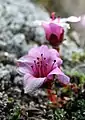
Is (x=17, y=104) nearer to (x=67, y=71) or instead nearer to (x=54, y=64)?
(x=54, y=64)

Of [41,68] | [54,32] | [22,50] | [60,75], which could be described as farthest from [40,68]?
[22,50]

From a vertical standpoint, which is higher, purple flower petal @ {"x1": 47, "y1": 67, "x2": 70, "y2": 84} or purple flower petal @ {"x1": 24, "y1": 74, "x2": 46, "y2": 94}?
purple flower petal @ {"x1": 47, "y1": 67, "x2": 70, "y2": 84}

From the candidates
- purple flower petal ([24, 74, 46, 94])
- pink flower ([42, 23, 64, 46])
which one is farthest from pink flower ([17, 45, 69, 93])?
pink flower ([42, 23, 64, 46])

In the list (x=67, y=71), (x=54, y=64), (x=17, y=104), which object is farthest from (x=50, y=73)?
(x=67, y=71)

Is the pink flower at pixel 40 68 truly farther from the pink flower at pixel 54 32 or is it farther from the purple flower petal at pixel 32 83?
the pink flower at pixel 54 32

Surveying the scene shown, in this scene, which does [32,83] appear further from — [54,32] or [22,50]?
[22,50]

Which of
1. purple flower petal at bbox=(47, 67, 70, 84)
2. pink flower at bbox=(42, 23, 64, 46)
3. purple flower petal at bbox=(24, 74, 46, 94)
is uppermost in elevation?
pink flower at bbox=(42, 23, 64, 46)

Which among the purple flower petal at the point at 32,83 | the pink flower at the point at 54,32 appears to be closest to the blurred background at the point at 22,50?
the purple flower petal at the point at 32,83

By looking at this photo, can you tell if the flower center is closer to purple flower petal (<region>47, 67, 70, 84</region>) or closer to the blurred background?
purple flower petal (<region>47, 67, 70, 84</region>)
